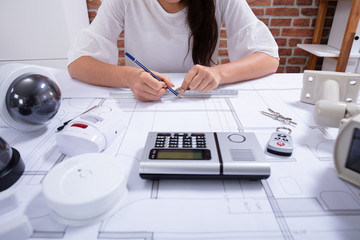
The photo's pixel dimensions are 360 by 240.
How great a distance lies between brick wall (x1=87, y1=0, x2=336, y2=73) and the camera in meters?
1.69

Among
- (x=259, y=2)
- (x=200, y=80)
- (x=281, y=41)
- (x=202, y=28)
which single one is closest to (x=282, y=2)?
(x=259, y=2)

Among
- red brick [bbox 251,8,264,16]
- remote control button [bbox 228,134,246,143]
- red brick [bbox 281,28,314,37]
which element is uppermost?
red brick [bbox 251,8,264,16]

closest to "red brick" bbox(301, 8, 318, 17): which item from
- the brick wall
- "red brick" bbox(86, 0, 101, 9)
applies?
the brick wall

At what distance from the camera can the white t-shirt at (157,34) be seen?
0.86 meters

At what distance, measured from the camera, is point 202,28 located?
0.91m

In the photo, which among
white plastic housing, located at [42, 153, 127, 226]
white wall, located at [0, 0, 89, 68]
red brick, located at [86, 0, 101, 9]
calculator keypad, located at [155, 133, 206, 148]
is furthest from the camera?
red brick, located at [86, 0, 101, 9]

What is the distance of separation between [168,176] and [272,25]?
1.73m

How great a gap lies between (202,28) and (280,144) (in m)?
0.63

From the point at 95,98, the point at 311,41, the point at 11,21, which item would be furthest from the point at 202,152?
the point at 311,41

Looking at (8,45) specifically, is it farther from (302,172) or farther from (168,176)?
(302,172)

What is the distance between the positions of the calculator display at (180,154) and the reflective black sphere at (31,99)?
256 millimetres

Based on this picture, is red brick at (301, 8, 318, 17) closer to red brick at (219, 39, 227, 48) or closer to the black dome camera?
red brick at (219, 39, 227, 48)

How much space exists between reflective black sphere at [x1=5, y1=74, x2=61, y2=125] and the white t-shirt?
14.0 inches

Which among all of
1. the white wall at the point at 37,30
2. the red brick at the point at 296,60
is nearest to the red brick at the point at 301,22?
the red brick at the point at 296,60
